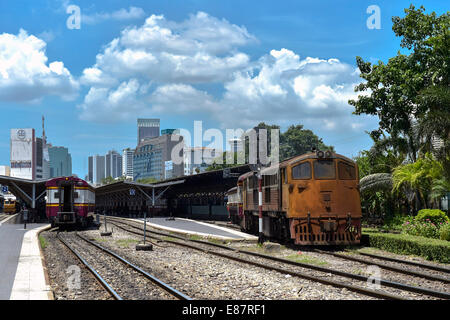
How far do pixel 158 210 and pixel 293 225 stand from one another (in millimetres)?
41242

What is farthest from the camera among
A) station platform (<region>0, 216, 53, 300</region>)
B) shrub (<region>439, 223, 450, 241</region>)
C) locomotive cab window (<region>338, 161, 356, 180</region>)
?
locomotive cab window (<region>338, 161, 356, 180</region>)

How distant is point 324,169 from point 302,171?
32.8 inches

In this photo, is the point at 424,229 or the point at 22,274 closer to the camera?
the point at 22,274

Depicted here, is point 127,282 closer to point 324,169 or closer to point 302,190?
point 302,190

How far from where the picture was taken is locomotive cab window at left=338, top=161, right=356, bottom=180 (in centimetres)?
1719

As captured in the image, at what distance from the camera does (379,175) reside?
24.2 metres

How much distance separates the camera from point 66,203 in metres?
32.0

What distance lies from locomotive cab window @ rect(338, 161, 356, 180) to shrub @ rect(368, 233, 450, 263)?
2488mm

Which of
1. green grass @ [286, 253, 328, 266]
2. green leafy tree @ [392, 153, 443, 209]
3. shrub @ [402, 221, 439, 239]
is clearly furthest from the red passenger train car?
shrub @ [402, 221, 439, 239]

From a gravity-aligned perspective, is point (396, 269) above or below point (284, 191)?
below

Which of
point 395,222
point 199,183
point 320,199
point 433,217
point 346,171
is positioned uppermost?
point 199,183

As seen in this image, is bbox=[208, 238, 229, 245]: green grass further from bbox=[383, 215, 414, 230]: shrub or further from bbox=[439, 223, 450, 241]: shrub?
bbox=[439, 223, 450, 241]: shrub

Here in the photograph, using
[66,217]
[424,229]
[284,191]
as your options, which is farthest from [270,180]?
[66,217]

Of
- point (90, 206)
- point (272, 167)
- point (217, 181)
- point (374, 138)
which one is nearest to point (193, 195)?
point (217, 181)
